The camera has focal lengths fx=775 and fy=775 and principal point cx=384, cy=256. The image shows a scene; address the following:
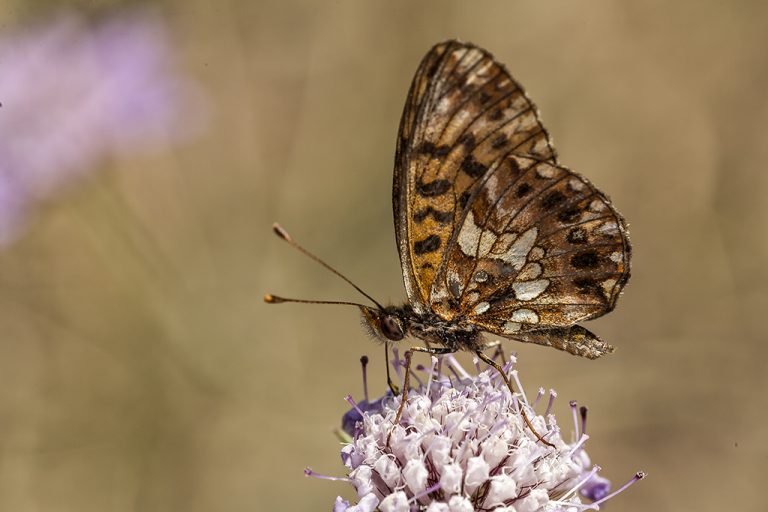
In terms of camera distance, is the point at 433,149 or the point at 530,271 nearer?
the point at 433,149

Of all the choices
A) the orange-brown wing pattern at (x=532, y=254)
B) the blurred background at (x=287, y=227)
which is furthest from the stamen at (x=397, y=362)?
the blurred background at (x=287, y=227)

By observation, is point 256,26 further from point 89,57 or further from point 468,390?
point 468,390

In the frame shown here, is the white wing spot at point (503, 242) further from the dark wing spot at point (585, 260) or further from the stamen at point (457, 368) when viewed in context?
the stamen at point (457, 368)

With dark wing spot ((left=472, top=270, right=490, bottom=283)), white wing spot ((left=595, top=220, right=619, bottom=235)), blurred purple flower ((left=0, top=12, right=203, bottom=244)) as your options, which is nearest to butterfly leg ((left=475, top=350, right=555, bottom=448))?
dark wing spot ((left=472, top=270, right=490, bottom=283))

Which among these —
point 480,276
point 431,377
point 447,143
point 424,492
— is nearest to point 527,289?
point 480,276

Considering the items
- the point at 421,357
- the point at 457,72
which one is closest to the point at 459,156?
the point at 457,72

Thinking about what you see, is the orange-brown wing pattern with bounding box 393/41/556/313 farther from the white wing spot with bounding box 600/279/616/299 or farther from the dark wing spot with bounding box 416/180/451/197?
the white wing spot with bounding box 600/279/616/299

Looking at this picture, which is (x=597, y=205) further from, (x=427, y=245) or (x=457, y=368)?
(x=457, y=368)
